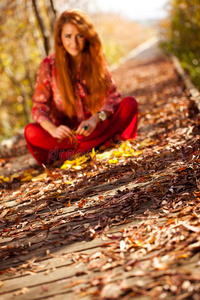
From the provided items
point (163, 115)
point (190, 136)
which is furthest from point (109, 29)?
point (190, 136)

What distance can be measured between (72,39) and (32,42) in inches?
313

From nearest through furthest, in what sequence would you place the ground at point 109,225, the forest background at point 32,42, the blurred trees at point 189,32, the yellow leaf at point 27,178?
the ground at point 109,225
the yellow leaf at point 27,178
the blurred trees at point 189,32
the forest background at point 32,42

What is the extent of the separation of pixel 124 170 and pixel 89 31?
4.82 feet

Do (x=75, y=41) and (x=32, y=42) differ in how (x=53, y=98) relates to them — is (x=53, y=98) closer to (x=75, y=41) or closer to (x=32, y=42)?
(x=75, y=41)

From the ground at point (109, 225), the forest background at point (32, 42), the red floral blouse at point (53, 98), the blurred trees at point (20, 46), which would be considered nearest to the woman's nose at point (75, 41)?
the red floral blouse at point (53, 98)

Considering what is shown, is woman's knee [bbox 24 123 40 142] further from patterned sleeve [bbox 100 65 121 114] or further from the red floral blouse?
patterned sleeve [bbox 100 65 121 114]

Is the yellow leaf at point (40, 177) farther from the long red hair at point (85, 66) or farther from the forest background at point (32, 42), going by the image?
the forest background at point (32, 42)

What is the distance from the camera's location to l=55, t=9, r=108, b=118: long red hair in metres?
3.43

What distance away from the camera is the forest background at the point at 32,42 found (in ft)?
22.0

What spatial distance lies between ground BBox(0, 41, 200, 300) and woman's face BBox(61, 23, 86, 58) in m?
1.03

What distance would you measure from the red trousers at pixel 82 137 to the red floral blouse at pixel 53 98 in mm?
A: 124

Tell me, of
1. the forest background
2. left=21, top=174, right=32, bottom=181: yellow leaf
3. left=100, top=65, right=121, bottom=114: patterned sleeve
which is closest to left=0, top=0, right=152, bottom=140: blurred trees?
the forest background

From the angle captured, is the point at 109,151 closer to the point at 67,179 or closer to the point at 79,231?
the point at 67,179

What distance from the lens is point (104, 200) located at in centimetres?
232
